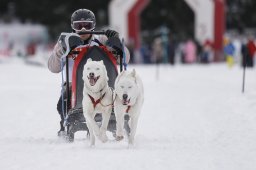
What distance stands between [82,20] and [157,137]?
6.15 feet

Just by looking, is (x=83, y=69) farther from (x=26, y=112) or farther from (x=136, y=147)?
(x=26, y=112)

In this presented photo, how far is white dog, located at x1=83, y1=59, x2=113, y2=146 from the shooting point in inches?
233

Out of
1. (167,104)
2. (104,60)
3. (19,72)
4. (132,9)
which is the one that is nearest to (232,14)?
(132,9)

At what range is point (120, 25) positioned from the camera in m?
29.3

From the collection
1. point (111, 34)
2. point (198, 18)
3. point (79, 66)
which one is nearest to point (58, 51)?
point (79, 66)

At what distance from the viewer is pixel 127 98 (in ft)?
19.3

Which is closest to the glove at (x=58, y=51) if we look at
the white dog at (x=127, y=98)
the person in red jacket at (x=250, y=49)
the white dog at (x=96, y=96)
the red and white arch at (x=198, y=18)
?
the white dog at (x=96, y=96)

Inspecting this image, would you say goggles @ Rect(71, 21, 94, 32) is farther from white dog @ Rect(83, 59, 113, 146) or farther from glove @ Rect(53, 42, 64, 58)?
white dog @ Rect(83, 59, 113, 146)

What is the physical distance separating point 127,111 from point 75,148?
2.42ft

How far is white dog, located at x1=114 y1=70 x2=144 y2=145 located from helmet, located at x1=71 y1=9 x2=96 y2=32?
116 centimetres

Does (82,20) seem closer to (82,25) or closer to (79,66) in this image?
(82,25)

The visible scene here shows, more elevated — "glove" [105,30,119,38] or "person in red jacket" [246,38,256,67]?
"glove" [105,30,119,38]

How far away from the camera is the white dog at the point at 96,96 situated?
5.91 m

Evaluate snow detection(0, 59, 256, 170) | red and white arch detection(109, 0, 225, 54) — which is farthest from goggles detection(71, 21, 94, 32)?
red and white arch detection(109, 0, 225, 54)
